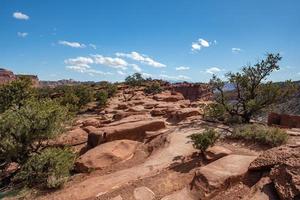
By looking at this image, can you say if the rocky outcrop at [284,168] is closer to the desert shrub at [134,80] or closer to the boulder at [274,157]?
the boulder at [274,157]

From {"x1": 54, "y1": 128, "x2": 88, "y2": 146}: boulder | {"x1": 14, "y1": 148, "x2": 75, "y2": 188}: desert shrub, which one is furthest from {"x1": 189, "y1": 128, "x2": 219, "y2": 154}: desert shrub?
{"x1": 54, "y1": 128, "x2": 88, "y2": 146}: boulder

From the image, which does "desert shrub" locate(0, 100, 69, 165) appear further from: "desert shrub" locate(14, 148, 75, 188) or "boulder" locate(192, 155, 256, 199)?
"boulder" locate(192, 155, 256, 199)

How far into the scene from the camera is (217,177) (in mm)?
9984

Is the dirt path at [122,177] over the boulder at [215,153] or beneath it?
beneath

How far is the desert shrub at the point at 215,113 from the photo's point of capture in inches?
926

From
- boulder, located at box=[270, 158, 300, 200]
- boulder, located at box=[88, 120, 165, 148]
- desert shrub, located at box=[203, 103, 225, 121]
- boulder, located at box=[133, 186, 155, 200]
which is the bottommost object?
boulder, located at box=[133, 186, 155, 200]

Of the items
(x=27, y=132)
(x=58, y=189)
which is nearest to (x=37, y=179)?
(x=58, y=189)

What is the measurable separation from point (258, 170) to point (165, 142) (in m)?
7.97

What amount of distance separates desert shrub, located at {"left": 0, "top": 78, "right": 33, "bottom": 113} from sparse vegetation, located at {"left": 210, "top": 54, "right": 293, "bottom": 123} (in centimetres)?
2482

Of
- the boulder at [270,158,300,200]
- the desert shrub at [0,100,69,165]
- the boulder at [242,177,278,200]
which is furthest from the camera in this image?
the desert shrub at [0,100,69,165]

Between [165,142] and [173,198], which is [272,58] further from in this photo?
[173,198]

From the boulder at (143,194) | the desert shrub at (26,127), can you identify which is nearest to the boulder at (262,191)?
Answer: the boulder at (143,194)

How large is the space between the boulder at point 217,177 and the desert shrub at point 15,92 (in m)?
30.3

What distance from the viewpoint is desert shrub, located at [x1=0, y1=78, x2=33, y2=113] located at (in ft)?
115
